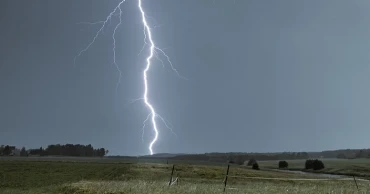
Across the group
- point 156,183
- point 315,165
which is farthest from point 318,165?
point 156,183

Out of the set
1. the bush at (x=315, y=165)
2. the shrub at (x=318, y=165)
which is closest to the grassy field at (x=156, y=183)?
the shrub at (x=318, y=165)

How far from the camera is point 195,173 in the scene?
5197 centimetres

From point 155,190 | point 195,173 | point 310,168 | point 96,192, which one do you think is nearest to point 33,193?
point 96,192

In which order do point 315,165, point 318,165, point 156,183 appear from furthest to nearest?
point 315,165 → point 318,165 → point 156,183

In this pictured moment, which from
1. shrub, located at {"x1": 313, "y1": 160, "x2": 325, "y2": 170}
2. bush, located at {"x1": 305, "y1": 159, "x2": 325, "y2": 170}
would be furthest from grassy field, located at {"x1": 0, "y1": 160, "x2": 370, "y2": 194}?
bush, located at {"x1": 305, "y1": 159, "x2": 325, "y2": 170}

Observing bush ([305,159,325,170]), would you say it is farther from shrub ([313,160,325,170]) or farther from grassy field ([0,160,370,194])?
grassy field ([0,160,370,194])

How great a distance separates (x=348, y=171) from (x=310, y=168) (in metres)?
26.3

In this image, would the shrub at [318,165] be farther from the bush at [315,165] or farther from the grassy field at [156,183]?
the grassy field at [156,183]

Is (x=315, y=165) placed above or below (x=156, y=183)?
below

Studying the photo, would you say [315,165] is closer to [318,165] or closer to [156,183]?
[318,165]

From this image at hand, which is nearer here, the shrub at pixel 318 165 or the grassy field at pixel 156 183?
the grassy field at pixel 156 183

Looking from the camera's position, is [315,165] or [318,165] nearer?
[318,165]

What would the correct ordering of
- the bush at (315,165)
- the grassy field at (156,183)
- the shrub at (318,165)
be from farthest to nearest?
the bush at (315,165) < the shrub at (318,165) < the grassy field at (156,183)

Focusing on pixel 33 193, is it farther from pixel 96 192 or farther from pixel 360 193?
pixel 360 193
